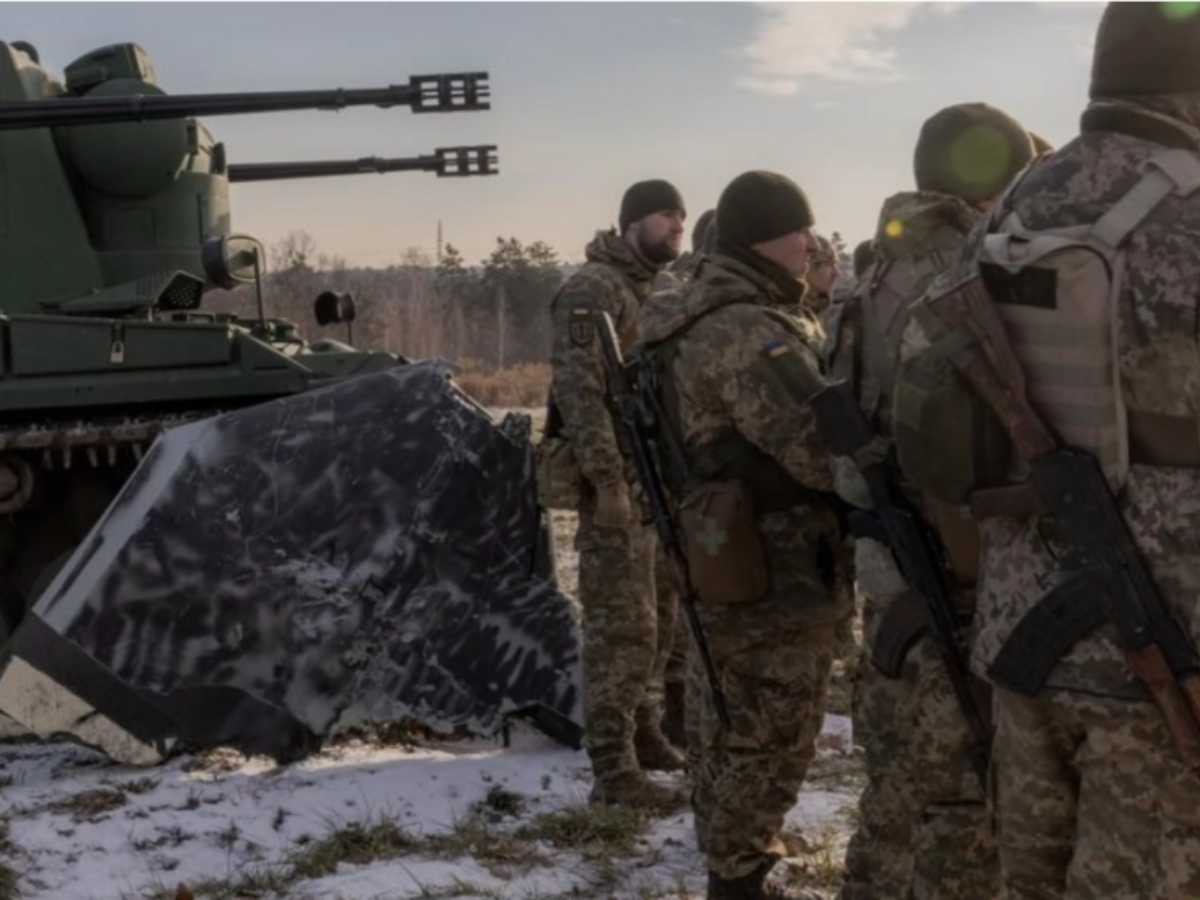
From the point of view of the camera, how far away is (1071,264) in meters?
2.72

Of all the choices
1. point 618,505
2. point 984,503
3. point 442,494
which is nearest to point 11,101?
point 442,494

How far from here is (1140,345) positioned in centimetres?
269

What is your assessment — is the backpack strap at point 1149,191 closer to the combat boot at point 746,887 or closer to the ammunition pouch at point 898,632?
the ammunition pouch at point 898,632

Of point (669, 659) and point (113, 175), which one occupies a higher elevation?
point (113, 175)

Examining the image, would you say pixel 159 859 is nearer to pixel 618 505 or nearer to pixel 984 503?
pixel 618 505

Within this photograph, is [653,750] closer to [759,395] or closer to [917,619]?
[759,395]

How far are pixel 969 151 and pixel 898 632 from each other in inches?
44.8

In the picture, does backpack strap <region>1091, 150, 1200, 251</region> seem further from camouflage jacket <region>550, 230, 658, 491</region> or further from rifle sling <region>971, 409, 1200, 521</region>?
camouflage jacket <region>550, 230, 658, 491</region>

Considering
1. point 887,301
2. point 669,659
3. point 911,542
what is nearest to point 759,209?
point 887,301

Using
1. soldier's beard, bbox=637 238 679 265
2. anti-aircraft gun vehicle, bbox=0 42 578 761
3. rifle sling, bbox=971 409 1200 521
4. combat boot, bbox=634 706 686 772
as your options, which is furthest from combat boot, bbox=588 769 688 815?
rifle sling, bbox=971 409 1200 521

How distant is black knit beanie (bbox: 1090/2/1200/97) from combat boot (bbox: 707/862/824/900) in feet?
7.82

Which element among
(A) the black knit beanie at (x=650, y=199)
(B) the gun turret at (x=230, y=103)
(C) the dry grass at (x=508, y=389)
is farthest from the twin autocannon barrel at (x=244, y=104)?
(C) the dry grass at (x=508, y=389)

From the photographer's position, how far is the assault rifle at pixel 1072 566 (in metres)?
2.67

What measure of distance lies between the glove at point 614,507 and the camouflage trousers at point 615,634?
48 mm
